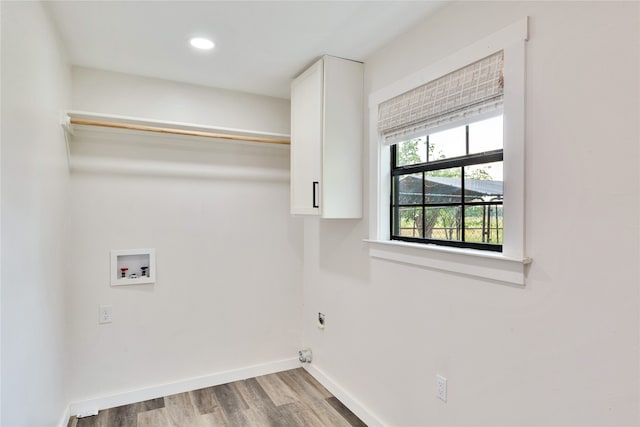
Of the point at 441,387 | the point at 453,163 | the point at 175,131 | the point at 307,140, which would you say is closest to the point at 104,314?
the point at 175,131

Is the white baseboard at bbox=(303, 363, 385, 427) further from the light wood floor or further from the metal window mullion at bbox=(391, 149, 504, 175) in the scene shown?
the metal window mullion at bbox=(391, 149, 504, 175)

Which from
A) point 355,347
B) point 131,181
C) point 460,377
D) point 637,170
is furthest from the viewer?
point 131,181

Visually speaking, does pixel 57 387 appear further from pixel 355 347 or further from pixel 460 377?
pixel 460 377

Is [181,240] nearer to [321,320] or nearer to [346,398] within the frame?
[321,320]

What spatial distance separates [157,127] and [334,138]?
51.8 inches

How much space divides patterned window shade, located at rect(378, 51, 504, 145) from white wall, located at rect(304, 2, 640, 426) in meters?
0.14

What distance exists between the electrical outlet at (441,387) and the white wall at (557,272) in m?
0.03

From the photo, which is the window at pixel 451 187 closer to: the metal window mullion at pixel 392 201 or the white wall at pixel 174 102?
the metal window mullion at pixel 392 201

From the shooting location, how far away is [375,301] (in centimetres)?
227

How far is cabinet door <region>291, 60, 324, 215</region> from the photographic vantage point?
2340mm

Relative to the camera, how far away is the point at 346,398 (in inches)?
99.8

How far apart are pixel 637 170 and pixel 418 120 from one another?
0.98 meters

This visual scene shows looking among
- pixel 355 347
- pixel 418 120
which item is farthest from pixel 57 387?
pixel 418 120

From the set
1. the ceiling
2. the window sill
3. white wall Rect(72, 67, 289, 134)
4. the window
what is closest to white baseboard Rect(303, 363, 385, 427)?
→ the window sill
